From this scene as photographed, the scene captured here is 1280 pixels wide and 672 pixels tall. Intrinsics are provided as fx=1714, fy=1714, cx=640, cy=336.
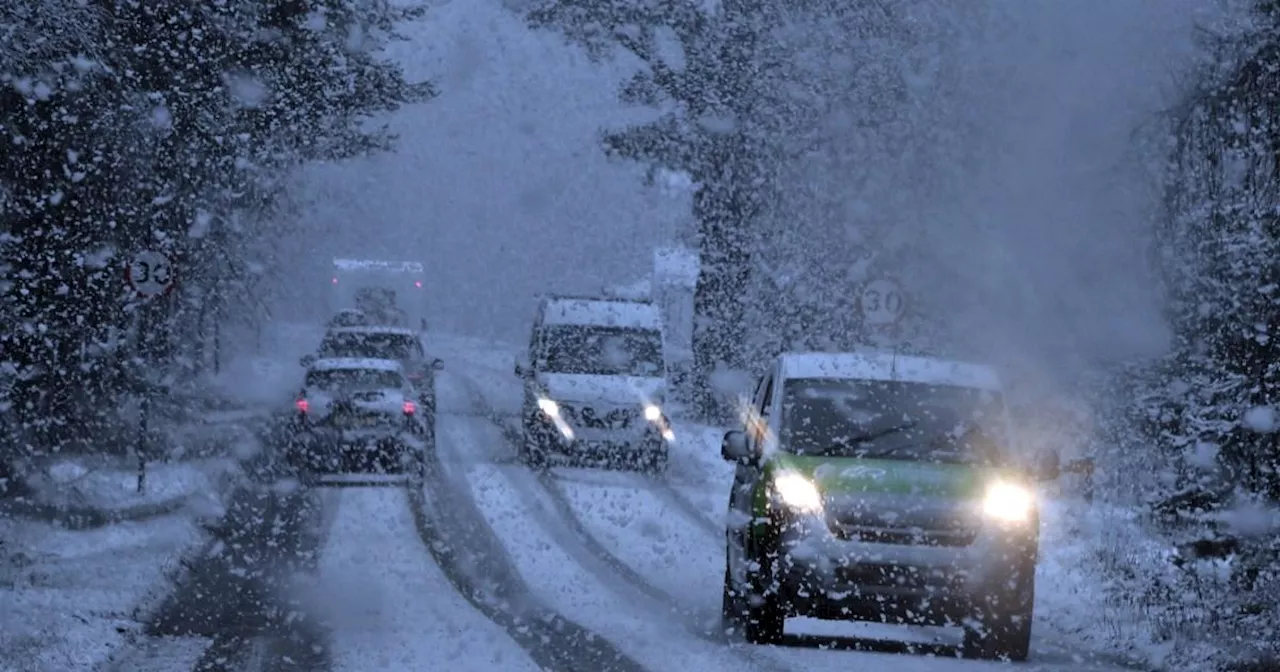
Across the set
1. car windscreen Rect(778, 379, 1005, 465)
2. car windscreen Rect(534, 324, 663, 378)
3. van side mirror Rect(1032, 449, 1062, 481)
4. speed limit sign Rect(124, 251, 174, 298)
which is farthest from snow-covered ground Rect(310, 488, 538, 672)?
car windscreen Rect(534, 324, 663, 378)

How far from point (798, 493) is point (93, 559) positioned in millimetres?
6490

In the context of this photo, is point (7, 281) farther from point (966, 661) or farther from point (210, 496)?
point (966, 661)

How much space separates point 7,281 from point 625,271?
73.9 metres

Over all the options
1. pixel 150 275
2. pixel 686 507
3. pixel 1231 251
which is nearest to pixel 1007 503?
pixel 1231 251

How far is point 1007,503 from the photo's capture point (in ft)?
32.1

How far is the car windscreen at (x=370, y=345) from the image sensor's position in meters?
28.3

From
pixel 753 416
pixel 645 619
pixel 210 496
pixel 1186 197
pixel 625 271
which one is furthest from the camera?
pixel 625 271

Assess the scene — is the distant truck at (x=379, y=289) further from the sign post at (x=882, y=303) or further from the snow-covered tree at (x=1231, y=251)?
the snow-covered tree at (x=1231, y=251)

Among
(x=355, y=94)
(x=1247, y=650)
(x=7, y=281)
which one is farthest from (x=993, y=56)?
(x=1247, y=650)

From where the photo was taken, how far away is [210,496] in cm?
1984

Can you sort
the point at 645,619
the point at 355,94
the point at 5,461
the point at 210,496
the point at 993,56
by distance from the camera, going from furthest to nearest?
the point at 355,94
the point at 993,56
the point at 210,496
the point at 5,461
the point at 645,619

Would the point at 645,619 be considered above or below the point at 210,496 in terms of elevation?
above

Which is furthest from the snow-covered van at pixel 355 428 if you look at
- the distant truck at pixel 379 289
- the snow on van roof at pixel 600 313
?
the distant truck at pixel 379 289

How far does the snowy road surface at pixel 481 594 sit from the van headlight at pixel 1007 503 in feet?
2.73
